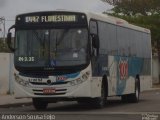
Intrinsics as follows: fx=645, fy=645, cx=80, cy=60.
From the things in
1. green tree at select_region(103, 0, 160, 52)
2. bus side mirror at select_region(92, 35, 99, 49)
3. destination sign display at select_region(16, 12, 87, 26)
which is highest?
green tree at select_region(103, 0, 160, 52)

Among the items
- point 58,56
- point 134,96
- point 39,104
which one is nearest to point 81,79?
point 58,56

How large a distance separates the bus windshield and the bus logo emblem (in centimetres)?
489

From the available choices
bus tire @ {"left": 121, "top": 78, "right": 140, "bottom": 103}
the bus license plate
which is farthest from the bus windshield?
bus tire @ {"left": 121, "top": 78, "right": 140, "bottom": 103}

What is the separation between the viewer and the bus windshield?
73.0 feet

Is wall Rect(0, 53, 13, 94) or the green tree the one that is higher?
the green tree

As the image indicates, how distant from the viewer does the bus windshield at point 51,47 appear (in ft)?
73.0

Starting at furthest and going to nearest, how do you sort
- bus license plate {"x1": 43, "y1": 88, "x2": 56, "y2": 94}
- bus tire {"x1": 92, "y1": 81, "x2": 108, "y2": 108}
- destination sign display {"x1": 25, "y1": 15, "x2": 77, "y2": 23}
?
bus tire {"x1": 92, "y1": 81, "x2": 108, "y2": 108}
destination sign display {"x1": 25, "y1": 15, "x2": 77, "y2": 23}
bus license plate {"x1": 43, "y1": 88, "x2": 56, "y2": 94}

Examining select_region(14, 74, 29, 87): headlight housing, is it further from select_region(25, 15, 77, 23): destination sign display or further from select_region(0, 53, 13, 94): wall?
select_region(0, 53, 13, 94): wall

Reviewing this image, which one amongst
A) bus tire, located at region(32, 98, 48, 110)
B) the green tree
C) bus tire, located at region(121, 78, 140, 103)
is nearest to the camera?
bus tire, located at region(32, 98, 48, 110)

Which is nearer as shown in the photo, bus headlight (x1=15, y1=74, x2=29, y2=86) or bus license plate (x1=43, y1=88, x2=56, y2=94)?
bus license plate (x1=43, y1=88, x2=56, y2=94)

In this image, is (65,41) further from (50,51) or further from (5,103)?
(5,103)

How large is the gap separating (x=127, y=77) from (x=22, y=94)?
22.5 feet

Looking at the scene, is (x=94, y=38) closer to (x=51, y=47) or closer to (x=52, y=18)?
(x=51, y=47)

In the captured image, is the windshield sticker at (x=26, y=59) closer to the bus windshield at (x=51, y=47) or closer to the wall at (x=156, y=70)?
the bus windshield at (x=51, y=47)
